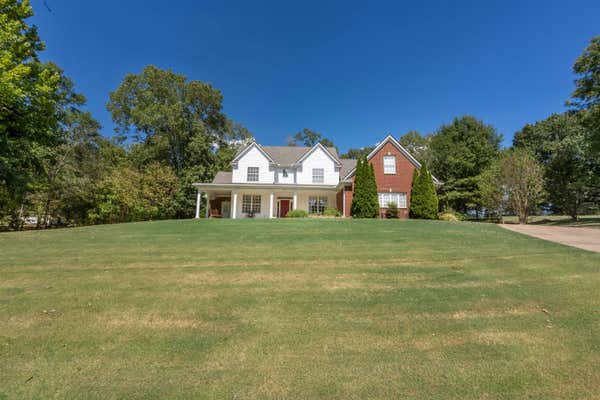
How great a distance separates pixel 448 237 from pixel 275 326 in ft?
29.8

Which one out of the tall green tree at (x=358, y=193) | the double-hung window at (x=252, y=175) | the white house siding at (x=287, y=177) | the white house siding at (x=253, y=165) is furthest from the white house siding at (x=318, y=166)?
the tall green tree at (x=358, y=193)

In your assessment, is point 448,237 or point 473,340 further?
point 448,237

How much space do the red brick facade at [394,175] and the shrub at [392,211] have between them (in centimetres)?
107

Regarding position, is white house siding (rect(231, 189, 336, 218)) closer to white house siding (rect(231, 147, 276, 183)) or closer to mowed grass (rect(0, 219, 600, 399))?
white house siding (rect(231, 147, 276, 183))

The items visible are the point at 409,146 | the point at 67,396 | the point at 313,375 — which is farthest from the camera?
the point at 409,146

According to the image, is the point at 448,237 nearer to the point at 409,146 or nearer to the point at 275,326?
the point at 275,326

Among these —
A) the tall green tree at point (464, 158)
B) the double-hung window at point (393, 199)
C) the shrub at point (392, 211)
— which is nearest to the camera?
the shrub at point (392, 211)

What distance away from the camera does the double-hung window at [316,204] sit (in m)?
25.5

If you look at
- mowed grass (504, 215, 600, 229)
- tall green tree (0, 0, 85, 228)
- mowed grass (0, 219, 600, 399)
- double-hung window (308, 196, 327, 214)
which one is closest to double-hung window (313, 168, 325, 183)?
double-hung window (308, 196, 327, 214)

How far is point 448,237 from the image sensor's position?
10.7m

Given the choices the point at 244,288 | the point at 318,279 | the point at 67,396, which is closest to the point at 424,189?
the point at 318,279

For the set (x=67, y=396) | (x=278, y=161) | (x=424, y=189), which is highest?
(x=278, y=161)

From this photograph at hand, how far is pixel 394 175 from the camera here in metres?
22.5

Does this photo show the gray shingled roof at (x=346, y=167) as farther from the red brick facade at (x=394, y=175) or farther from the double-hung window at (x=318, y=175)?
the red brick facade at (x=394, y=175)
